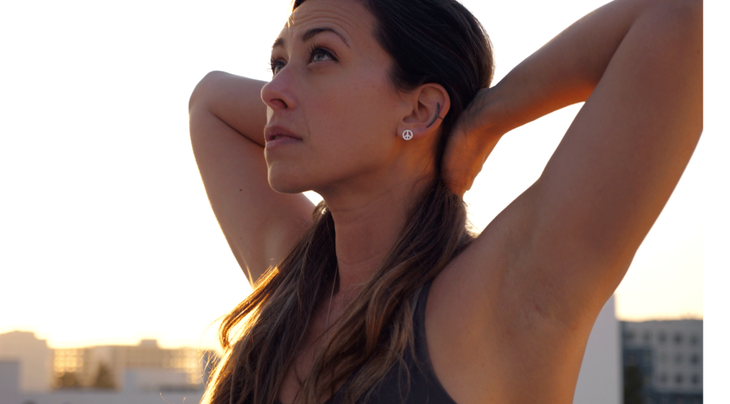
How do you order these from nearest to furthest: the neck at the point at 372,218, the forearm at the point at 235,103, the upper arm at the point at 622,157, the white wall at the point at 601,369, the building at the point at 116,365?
the upper arm at the point at 622,157
the neck at the point at 372,218
the forearm at the point at 235,103
the white wall at the point at 601,369
the building at the point at 116,365

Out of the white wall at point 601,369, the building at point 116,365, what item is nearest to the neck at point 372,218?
the white wall at point 601,369

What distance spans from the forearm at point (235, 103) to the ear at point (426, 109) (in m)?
0.72

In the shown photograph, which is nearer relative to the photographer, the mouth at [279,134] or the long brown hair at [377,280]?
the long brown hair at [377,280]

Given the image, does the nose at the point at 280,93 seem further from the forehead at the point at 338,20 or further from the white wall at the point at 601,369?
the white wall at the point at 601,369

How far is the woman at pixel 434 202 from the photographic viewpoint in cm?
118

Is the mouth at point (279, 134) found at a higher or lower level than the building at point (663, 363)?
higher

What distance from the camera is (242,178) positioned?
220 centimetres

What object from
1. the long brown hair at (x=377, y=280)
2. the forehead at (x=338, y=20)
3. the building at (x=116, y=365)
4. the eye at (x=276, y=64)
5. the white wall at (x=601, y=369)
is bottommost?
the building at (x=116, y=365)

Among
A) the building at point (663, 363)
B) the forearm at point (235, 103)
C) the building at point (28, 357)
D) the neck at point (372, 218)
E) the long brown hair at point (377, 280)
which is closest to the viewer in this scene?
the long brown hair at point (377, 280)

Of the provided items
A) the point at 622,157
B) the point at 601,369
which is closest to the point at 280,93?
the point at 622,157

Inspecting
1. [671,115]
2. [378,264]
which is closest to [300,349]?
[378,264]

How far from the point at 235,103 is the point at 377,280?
1.05 m

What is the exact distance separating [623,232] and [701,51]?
0.34m

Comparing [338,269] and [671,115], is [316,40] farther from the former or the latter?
[671,115]
